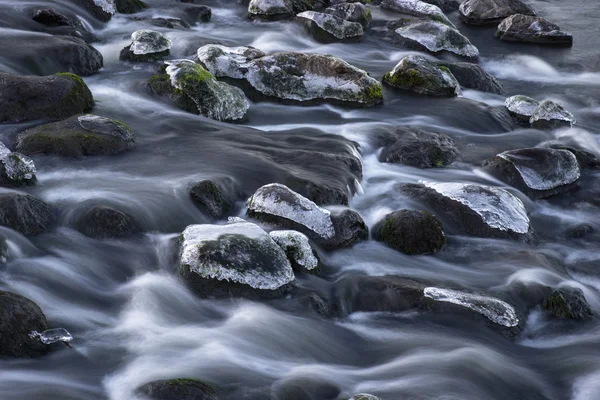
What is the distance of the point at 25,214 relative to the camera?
7.07m

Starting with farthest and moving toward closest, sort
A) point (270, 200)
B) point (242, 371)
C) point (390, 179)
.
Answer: point (390, 179)
point (270, 200)
point (242, 371)

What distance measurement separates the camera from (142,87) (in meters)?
10.7

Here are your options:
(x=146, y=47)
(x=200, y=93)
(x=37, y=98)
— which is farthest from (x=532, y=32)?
(x=37, y=98)

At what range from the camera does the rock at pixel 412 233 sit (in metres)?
7.83

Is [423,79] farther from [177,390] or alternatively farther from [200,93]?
[177,390]

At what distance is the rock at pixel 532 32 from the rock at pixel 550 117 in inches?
154

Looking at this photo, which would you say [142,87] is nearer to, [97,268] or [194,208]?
[194,208]

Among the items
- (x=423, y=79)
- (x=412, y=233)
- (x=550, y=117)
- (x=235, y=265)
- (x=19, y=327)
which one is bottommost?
(x=550, y=117)

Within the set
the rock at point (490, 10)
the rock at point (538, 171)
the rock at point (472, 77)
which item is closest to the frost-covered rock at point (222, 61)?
the rock at point (472, 77)

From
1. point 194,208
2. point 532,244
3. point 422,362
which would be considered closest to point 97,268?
point 194,208

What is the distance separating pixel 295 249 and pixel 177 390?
7.17 ft

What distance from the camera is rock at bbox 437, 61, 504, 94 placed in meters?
12.5

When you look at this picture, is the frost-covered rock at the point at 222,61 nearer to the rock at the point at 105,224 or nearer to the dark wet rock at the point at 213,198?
the dark wet rock at the point at 213,198

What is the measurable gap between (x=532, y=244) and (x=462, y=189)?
0.91 meters
